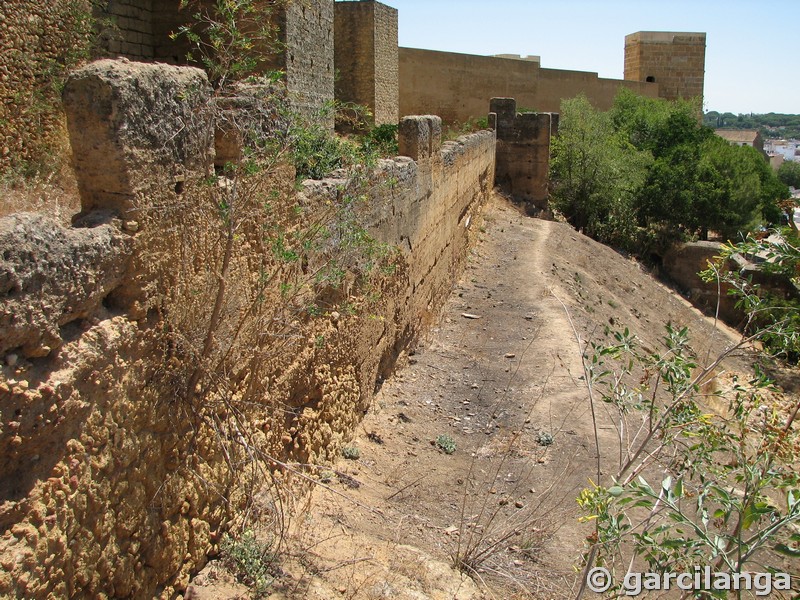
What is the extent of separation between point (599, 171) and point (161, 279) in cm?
1689

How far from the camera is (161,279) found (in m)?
3.07

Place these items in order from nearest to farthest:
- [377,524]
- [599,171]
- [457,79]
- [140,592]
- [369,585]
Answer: [140,592], [369,585], [377,524], [599,171], [457,79]

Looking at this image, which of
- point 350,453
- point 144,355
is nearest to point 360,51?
point 350,453

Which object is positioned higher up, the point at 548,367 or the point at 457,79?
the point at 457,79

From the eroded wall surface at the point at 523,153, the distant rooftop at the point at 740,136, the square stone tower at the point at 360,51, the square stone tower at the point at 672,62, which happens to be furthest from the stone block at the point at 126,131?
the distant rooftop at the point at 740,136

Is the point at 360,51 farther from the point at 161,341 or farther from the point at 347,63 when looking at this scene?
the point at 161,341

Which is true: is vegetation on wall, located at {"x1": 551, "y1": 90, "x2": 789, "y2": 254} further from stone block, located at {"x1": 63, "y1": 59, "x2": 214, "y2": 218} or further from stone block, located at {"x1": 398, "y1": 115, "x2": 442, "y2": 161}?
stone block, located at {"x1": 63, "y1": 59, "x2": 214, "y2": 218}

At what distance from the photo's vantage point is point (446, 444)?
Answer: 589 centimetres

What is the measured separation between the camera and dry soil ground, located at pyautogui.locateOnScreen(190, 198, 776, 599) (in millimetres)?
3854

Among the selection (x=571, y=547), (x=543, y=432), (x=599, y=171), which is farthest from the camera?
(x=599, y=171)

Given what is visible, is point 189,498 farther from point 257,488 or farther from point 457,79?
point 457,79

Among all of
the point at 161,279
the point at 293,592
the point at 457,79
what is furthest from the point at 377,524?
the point at 457,79

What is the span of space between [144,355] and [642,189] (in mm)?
18393

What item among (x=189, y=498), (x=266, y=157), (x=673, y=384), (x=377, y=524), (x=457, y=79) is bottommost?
(x=377, y=524)
